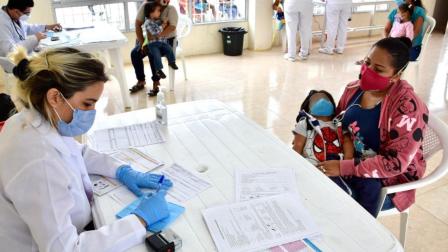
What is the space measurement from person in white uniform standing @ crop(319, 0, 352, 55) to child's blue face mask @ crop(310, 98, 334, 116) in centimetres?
430

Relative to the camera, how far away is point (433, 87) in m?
4.36

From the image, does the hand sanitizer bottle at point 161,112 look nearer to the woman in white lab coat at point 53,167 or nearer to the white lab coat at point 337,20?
the woman in white lab coat at point 53,167

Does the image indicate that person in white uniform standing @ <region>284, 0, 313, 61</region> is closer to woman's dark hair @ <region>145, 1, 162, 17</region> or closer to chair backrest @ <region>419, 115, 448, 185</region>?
woman's dark hair @ <region>145, 1, 162, 17</region>

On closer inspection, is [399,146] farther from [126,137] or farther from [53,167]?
[53,167]

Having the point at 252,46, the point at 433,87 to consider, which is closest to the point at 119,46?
the point at 252,46

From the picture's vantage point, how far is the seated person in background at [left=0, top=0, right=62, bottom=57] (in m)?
3.17

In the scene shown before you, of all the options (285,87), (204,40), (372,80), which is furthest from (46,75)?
(204,40)

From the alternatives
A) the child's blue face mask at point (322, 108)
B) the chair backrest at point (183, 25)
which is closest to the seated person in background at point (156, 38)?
the chair backrest at point (183, 25)

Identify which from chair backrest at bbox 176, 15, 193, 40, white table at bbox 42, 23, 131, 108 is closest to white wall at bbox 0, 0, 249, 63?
chair backrest at bbox 176, 15, 193, 40

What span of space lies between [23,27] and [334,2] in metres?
4.15

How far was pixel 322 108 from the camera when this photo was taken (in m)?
1.81

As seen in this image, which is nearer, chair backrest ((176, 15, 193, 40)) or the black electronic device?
the black electronic device

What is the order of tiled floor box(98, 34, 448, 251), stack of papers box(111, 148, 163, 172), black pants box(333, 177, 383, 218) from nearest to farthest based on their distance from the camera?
stack of papers box(111, 148, 163, 172), black pants box(333, 177, 383, 218), tiled floor box(98, 34, 448, 251)

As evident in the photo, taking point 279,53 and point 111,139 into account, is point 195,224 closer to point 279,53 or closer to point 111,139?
point 111,139
